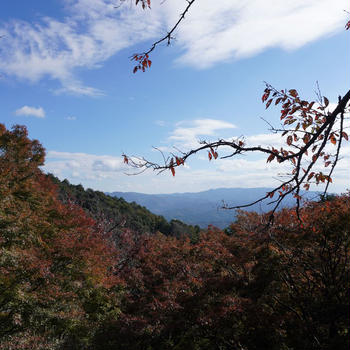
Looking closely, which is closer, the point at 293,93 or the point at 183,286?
the point at 293,93

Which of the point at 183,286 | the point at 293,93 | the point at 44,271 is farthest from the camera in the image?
the point at 44,271

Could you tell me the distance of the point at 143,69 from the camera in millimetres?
3240

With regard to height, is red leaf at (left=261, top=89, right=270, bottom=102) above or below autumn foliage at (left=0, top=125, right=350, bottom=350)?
above

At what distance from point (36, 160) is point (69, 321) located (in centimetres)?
1138

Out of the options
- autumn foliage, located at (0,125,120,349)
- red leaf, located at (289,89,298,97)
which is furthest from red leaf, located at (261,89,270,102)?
autumn foliage, located at (0,125,120,349)

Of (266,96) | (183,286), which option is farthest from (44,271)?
(266,96)

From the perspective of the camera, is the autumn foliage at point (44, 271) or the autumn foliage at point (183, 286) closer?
the autumn foliage at point (183, 286)

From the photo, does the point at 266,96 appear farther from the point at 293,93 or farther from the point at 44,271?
the point at 44,271

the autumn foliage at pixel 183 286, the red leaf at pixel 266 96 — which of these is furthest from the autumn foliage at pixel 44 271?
the red leaf at pixel 266 96

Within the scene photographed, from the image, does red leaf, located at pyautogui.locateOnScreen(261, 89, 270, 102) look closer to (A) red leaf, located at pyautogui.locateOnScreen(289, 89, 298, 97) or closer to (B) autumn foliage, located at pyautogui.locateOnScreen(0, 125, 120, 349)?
(A) red leaf, located at pyautogui.locateOnScreen(289, 89, 298, 97)

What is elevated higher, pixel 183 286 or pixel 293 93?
pixel 293 93

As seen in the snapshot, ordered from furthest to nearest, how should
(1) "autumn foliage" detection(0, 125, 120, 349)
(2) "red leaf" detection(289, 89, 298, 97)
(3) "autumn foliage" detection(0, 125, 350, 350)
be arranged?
1. (1) "autumn foliage" detection(0, 125, 120, 349)
2. (3) "autumn foliage" detection(0, 125, 350, 350)
3. (2) "red leaf" detection(289, 89, 298, 97)

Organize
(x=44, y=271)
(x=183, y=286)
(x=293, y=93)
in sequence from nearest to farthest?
(x=293, y=93) → (x=183, y=286) → (x=44, y=271)

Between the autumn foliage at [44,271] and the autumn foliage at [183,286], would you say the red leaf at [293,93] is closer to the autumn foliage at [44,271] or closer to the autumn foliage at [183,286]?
the autumn foliage at [183,286]
